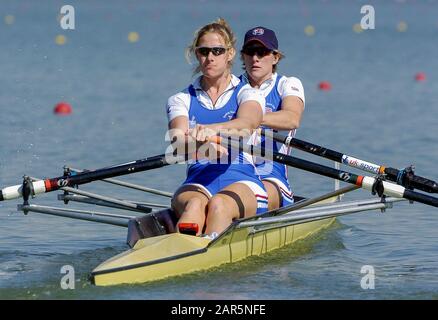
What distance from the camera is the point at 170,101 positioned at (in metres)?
8.73

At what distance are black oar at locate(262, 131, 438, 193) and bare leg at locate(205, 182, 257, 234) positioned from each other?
102 cm

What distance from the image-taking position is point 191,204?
8344 mm

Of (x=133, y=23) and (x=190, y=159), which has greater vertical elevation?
(x=133, y=23)

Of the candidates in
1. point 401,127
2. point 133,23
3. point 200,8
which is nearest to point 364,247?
point 401,127

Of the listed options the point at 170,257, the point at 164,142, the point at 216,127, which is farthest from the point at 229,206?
the point at 164,142

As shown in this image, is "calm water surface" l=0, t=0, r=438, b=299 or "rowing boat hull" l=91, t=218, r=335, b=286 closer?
"rowing boat hull" l=91, t=218, r=335, b=286

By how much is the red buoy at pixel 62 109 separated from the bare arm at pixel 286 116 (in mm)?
10391

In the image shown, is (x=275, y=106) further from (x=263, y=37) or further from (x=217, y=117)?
(x=217, y=117)

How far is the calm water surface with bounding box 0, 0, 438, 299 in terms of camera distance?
8.44m

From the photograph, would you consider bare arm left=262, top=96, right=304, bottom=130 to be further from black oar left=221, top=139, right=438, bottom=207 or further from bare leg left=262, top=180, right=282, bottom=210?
black oar left=221, top=139, right=438, bottom=207

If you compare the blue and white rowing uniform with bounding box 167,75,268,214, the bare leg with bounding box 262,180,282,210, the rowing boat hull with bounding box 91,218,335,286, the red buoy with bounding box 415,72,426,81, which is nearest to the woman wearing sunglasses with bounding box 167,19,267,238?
the blue and white rowing uniform with bounding box 167,75,268,214

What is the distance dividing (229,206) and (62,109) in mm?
11757
